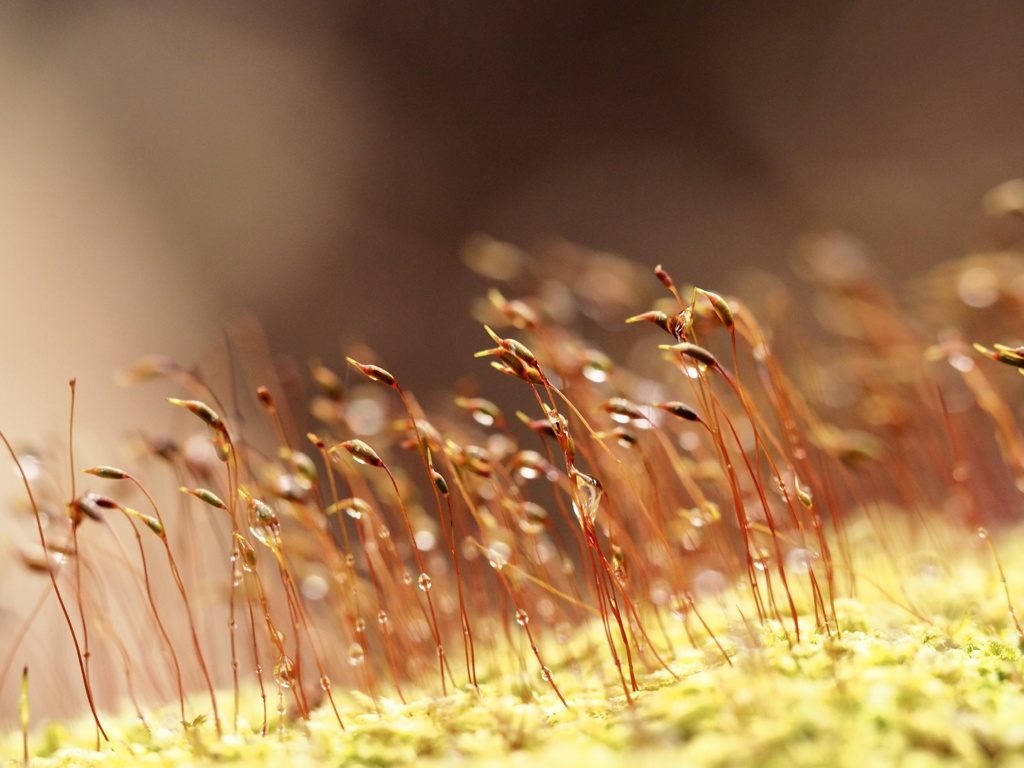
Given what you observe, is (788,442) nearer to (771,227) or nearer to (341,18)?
(771,227)

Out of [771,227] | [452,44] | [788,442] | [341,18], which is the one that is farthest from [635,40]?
Result: [788,442]

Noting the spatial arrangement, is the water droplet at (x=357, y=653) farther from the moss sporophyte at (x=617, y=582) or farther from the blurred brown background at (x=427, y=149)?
the blurred brown background at (x=427, y=149)

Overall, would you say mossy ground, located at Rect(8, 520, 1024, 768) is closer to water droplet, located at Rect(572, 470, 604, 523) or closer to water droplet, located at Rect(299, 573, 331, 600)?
water droplet, located at Rect(572, 470, 604, 523)

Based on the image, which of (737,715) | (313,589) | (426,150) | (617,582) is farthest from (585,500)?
(426,150)

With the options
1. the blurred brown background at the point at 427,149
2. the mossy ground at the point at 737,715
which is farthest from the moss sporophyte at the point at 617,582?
the blurred brown background at the point at 427,149

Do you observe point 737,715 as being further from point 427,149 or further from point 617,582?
point 427,149

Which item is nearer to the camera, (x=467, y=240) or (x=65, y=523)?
(x=65, y=523)
